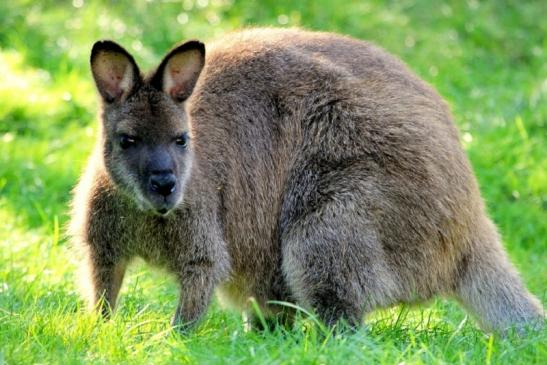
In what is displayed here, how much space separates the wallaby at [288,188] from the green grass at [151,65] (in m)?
0.30

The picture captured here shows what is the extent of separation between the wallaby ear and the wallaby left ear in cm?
15

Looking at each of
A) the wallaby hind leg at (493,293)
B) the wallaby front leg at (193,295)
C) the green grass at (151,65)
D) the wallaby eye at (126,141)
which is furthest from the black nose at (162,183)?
the wallaby hind leg at (493,293)

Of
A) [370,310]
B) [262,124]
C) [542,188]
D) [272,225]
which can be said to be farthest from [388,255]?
[542,188]

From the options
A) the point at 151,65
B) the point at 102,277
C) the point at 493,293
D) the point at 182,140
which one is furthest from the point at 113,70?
the point at 151,65

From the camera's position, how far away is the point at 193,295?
6207 millimetres

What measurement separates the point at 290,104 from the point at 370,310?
1415 millimetres

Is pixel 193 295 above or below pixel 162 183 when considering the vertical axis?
below

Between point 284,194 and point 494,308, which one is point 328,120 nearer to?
point 284,194

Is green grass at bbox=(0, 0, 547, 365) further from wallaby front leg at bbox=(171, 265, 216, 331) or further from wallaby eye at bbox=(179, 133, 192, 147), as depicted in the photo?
wallaby eye at bbox=(179, 133, 192, 147)

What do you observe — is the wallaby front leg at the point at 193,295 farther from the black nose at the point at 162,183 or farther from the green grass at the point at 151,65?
the black nose at the point at 162,183

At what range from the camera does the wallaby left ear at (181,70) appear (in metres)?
6.15

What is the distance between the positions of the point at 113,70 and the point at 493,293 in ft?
8.88

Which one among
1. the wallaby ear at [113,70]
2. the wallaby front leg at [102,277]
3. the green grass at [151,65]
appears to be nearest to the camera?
the green grass at [151,65]

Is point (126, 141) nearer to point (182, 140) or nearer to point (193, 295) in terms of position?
point (182, 140)
